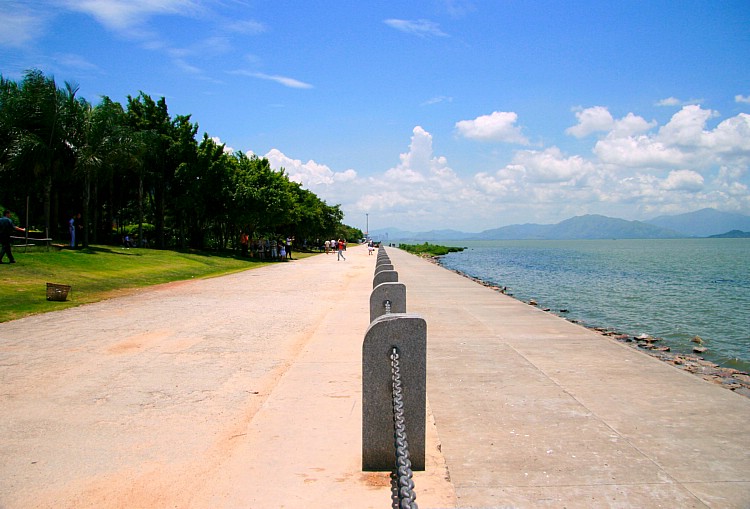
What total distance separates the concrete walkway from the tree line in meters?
23.5

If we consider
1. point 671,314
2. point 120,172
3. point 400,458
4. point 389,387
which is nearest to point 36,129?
point 120,172

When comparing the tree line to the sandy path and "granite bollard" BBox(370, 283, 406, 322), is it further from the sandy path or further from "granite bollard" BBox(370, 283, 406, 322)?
"granite bollard" BBox(370, 283, 406, 322)

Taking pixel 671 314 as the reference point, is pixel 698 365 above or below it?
above

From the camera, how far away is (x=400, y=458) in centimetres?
302

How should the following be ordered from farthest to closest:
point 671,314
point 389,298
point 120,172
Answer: point 120,172 → point 671,314 → point 389,298

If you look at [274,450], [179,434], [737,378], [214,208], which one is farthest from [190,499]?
[214,208]

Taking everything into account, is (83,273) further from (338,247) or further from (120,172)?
(338,247)

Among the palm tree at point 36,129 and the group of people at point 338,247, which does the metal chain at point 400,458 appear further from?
the group of people at point 338,247

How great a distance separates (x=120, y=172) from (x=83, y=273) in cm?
1811

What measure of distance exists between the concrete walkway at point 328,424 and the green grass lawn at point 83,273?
4.85 meters

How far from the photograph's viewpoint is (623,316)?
65.7 ft

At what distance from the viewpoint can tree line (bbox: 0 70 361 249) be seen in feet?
98.0

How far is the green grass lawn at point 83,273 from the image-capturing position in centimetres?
1481

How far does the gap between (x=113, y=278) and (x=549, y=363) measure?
1839 cm
